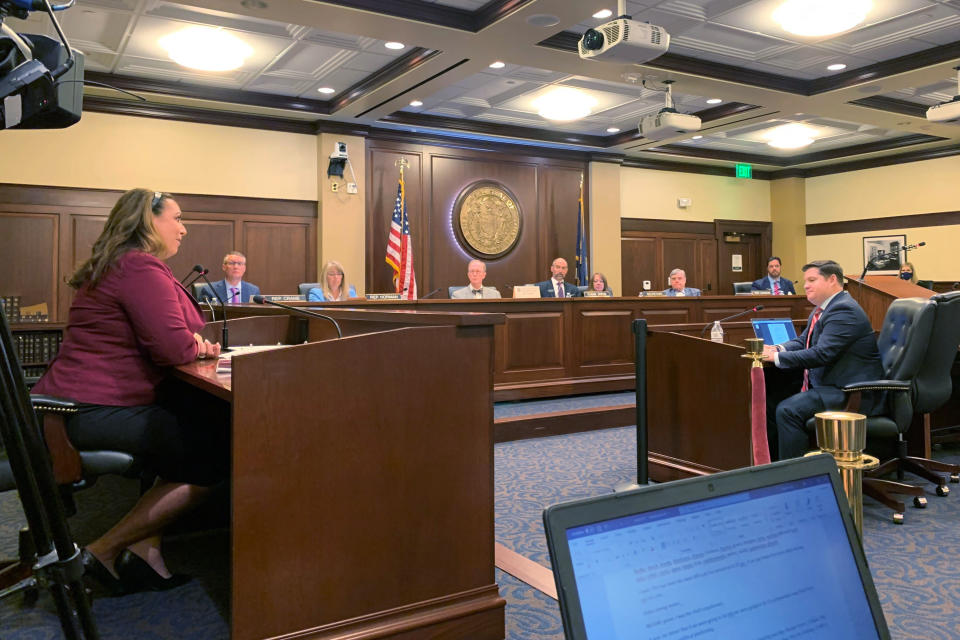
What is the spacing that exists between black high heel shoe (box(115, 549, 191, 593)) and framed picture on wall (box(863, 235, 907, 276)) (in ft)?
34.2

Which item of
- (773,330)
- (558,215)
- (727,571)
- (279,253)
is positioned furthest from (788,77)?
(727,571)

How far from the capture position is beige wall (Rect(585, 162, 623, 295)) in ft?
32.8

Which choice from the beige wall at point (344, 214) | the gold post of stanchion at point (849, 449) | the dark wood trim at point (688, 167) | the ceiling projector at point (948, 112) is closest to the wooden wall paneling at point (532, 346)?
the beige wall at point (344, 214)

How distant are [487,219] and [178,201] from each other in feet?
12.2

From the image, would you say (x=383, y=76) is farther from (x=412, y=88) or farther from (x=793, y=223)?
(x=793, y=223)

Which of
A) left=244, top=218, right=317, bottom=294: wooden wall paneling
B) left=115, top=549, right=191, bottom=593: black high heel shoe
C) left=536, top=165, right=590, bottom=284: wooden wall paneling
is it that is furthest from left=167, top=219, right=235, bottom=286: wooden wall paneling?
left=115, top=549, right=191, bottom=593: black high heel shoe

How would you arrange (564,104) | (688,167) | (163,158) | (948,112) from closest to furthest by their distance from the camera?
(948,112)
(163,158)
(564,104)
(688,167)

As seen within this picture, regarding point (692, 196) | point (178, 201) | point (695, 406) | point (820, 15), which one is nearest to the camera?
point (695, 406)

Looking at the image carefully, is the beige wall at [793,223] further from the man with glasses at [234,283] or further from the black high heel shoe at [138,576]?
the black high heel shoe at [138,576]

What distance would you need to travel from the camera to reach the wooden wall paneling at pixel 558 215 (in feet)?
31.9

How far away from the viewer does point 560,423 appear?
17.1ft

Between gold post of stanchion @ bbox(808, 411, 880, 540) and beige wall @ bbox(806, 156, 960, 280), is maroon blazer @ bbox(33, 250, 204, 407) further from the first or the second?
beige wall @ bbox(806, 156, 960, 280)

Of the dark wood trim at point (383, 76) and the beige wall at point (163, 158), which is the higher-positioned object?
the dark wood trim at point (383, 76)

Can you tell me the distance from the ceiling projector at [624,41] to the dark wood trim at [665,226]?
5604mm
